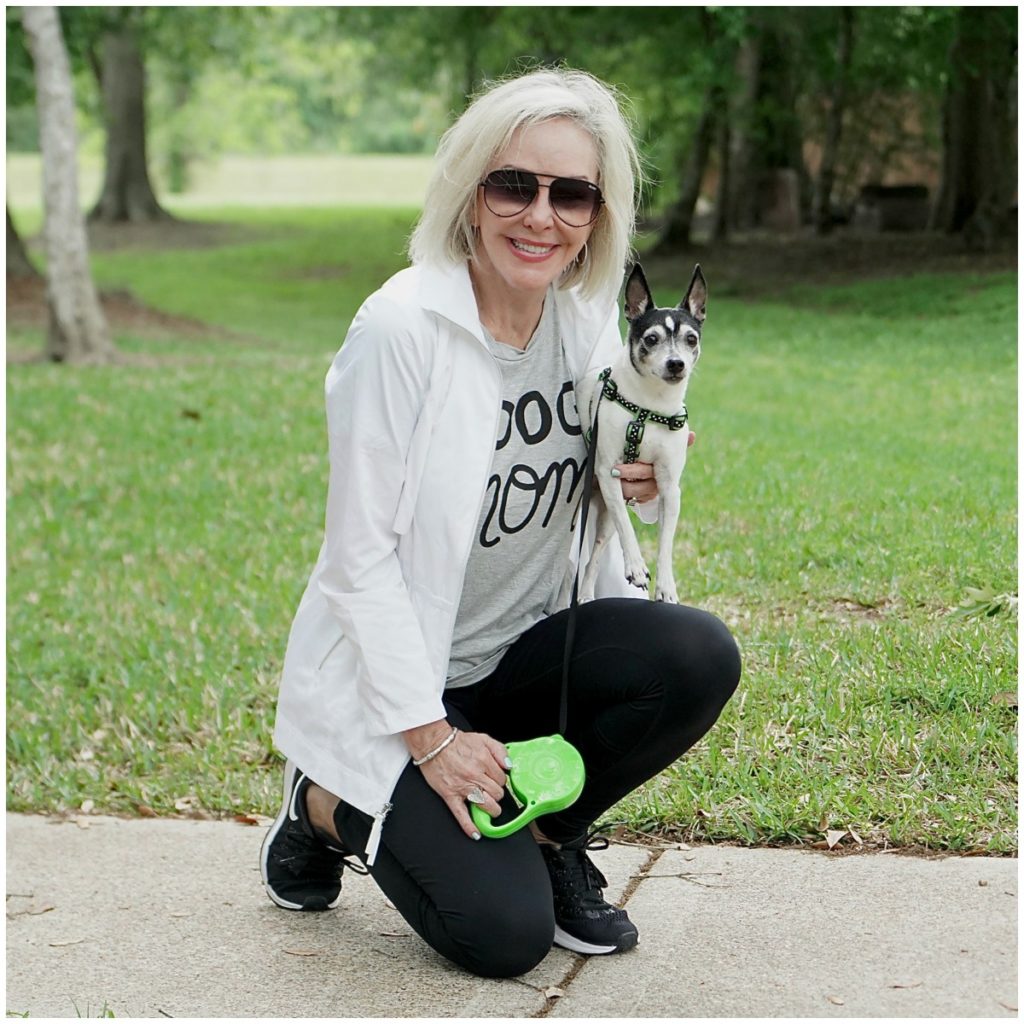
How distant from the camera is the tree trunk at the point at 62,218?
42.7ft

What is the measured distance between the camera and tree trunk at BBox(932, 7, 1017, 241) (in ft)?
60.0

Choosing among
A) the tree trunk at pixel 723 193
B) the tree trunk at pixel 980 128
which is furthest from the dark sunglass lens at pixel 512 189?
the tree trunk at pixel 723 193

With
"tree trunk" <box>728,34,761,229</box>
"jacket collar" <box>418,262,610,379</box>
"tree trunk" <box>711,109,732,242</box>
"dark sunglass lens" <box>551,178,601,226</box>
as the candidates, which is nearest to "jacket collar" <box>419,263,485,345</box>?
"jacket collar" <box>418,262,610,379</box>

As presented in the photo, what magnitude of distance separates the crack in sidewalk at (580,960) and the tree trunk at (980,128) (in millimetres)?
15871

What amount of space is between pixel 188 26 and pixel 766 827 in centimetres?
2337

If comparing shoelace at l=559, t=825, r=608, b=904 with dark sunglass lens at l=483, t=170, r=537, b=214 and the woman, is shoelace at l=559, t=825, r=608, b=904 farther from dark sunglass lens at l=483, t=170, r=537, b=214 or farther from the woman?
dark sunglass lens at l=483, t=170, r=537, b=214

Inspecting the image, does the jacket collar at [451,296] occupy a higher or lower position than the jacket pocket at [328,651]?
higher

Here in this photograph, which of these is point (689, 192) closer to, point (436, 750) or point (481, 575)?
point (481, 575)

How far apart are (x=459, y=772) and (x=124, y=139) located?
3045 centimetres

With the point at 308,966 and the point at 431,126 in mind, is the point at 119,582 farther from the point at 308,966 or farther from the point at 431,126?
the point at 431,126

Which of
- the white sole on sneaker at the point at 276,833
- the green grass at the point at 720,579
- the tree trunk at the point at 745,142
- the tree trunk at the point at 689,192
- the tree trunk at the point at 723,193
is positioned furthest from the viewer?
the tree trunk at the point at 723,193

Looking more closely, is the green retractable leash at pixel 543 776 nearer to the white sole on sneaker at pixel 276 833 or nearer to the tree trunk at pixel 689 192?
the white sole on sneaker at pixel 276 833

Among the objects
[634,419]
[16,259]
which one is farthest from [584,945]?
[16,259]

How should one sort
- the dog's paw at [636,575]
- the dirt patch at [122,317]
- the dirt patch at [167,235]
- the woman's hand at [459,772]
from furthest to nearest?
1. the dirt patch at [167,235]
2. the dirt patch at [122,317]
3. the dog's paw at [636,575]
4. the woman's hand at [459,772]
